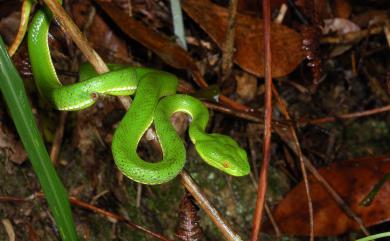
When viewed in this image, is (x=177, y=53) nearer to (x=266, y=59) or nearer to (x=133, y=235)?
(x=266, y=59)

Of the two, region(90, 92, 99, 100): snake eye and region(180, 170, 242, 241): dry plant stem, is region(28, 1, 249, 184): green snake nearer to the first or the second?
region(90, 92, 99, 100): snake eye

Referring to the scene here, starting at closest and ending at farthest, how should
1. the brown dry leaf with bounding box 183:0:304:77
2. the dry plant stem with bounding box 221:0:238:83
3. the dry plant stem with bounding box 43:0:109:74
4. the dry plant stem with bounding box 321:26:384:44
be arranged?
the dry plant stem with bounding box 43:0:109:74 → the dry plant stem with bounding box 221:0:238:83 → the brown dry leaf with bounding box 183:0:304:77 → the dry plant stem with bounding box 321:26:384:44

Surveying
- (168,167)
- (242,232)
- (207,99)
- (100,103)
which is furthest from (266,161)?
(100,103)

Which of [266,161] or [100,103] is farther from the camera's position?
[100,103]

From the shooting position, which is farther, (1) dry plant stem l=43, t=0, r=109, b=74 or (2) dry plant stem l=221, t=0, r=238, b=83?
(2) dry plant stem l=221, t=0, r=238, b=83

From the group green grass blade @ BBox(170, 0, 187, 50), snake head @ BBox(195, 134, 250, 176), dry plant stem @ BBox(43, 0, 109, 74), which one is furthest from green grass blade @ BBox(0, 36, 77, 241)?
green grass blade @ BBox(170, 0, 187, 50)

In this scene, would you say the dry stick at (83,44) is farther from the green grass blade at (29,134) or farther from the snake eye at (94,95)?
the green grass blade at (29,134)
